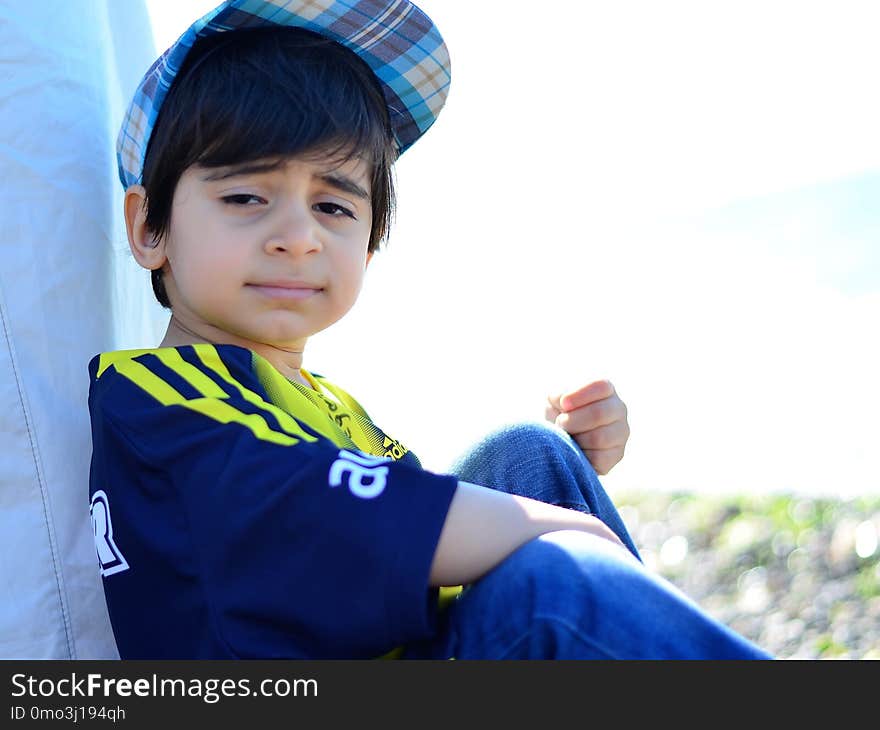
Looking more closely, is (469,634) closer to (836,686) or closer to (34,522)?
(836,686)

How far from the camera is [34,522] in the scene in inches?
52.7

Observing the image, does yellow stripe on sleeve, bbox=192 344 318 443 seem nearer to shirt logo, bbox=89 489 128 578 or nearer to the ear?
shirt logo, bbox=89 489 128 578

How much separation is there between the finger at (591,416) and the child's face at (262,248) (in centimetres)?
39

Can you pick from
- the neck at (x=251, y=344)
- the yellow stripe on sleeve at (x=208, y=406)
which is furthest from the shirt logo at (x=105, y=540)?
the neck at (x=251, y=344)

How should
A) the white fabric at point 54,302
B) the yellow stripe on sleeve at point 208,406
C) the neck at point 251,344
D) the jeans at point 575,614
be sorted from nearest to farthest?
the jeans at point 575,614, the yellow stripe on sleeve at point 208,406, the white fabric at point 54,302, the neck at point 251,344

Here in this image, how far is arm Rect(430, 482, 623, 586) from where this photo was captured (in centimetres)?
102

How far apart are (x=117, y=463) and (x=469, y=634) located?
0.43m

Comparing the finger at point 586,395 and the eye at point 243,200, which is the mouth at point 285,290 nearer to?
the eye at point 243,200

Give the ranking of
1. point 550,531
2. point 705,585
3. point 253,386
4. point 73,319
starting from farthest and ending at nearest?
1. point 705,585
2. point 73,319
3. point 253,386
4. point 550,531

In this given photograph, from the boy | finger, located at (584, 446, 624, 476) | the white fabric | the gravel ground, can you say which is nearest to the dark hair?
the boy

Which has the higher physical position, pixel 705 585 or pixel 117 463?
pixel 117 463

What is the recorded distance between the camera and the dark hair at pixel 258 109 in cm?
138

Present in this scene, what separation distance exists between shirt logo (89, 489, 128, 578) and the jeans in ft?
1.09

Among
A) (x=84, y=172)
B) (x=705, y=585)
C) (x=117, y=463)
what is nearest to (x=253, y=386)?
(x=117, y=463)
